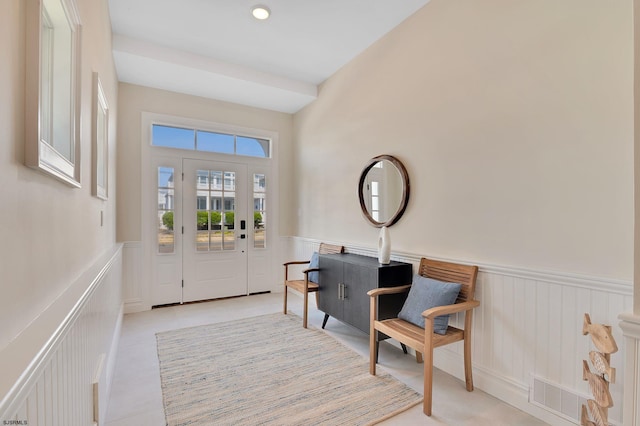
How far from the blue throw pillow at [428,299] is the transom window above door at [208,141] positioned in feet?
10.7

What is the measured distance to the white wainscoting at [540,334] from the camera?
1.66m

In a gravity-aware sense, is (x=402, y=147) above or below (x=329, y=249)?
above

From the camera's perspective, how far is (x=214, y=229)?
443 cm

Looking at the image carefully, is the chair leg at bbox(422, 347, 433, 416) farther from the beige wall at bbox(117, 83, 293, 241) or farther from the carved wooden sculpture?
the beige wall at bbox(117, 83, 293, 241)

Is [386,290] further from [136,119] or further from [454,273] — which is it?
[136,119]

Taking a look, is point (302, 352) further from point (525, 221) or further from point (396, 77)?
point (396, 77)

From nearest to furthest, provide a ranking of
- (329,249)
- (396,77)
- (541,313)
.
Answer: (541,313) → (396,77) → (329,249)

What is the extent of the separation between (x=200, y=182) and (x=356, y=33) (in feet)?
9.00

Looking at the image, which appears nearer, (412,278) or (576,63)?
(576,63)

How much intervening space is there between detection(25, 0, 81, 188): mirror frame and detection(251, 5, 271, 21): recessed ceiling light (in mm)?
1789

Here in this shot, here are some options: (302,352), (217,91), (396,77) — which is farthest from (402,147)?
(217,91)

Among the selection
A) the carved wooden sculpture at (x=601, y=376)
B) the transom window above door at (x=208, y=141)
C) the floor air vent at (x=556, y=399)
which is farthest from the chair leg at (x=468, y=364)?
the transom window above door at (x=208, y=141)

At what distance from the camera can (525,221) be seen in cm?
201

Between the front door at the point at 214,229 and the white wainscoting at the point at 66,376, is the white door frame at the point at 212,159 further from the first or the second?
the white wainscoting at the point at 66,376
